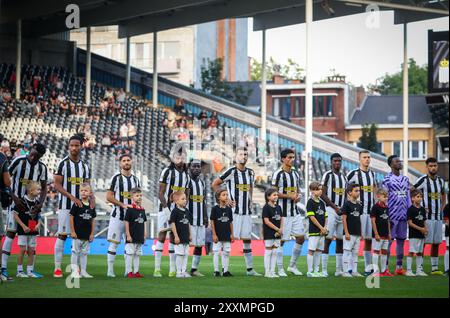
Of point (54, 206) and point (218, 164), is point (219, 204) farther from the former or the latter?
point (218, 164)

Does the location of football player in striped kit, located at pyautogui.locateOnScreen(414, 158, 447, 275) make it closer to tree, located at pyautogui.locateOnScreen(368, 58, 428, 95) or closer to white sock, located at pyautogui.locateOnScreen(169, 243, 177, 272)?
white sock, located at pyautogui.locateOnScreen(169, 243, 177, 272)

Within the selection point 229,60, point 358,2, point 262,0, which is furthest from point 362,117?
point 358,2

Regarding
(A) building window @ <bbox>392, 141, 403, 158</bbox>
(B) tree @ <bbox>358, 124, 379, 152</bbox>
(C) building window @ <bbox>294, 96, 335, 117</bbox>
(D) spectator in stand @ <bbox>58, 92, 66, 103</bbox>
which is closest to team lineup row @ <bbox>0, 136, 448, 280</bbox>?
(D) spectator in stand @ <bbox>58, 92, 66, 103</bbox>

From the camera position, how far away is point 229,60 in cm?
8325

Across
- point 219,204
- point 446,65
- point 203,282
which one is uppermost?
point 446,65

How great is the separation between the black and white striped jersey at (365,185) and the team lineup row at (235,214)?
0.02m

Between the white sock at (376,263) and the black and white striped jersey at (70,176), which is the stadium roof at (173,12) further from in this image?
the black and white striped jersey at (70,176)

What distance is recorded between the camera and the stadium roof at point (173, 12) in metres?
42.0

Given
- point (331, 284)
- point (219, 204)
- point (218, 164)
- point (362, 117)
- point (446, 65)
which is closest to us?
point (446, 65)

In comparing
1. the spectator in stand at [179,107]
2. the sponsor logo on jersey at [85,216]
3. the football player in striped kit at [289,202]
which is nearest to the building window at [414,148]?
the spectator in stand at [179,107]

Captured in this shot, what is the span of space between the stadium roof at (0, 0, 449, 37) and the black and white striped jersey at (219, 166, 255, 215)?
2060 centimetres

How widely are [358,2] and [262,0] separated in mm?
7986

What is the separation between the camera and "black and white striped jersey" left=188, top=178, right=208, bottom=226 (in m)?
19.3
